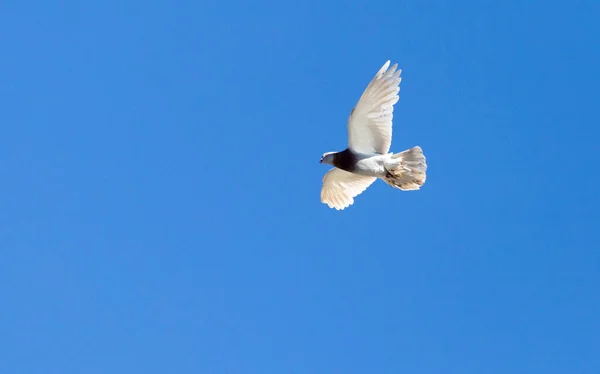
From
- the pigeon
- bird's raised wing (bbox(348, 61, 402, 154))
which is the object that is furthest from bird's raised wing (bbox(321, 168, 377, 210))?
bird's raised wing (bbox(348, 61, 402, 154))

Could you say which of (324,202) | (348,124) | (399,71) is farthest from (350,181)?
(399,71)

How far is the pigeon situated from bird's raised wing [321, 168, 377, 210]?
0.90 m

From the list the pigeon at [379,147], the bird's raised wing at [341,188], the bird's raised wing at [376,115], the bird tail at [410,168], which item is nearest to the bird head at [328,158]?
the pigeon at [379,147]

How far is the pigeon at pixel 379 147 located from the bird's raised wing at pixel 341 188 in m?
0.90

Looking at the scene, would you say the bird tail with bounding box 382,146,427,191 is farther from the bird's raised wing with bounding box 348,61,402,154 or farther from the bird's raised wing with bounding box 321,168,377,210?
the bird's raised wing with bounding box 321,168,377,210

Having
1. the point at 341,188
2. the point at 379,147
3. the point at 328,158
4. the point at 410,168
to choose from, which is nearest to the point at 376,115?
the point at 379,147

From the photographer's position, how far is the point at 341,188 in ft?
67.5

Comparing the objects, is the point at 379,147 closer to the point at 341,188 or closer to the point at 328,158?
the point at 328,158

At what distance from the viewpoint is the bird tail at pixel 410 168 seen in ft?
59.6

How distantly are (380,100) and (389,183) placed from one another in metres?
1.85

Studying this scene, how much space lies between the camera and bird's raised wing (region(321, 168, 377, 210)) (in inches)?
800

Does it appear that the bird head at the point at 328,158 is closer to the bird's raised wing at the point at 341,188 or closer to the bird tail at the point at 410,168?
the bird's raised wing at the point at 341,188

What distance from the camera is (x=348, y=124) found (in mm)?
18406

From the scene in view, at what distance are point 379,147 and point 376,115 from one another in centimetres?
86
